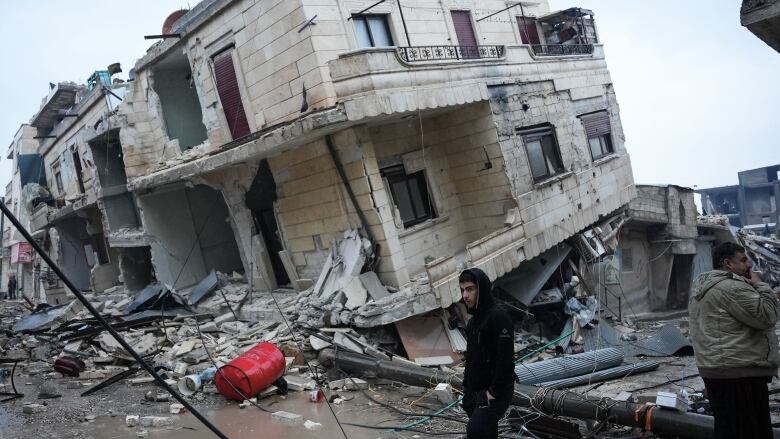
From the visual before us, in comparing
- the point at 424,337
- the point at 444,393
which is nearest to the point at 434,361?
the point at 424,337

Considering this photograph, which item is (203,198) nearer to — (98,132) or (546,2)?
(98,132)

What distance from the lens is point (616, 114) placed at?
54.4ft

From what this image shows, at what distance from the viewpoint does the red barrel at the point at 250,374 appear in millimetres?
7406

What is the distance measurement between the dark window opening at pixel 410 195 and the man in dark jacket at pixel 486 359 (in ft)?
23.4

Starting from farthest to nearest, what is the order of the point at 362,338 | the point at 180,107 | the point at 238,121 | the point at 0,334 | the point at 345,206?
the point at 180,107 → the point at 0,334 → the point at 238,121 → the point at 345,206 → the point at 362,338

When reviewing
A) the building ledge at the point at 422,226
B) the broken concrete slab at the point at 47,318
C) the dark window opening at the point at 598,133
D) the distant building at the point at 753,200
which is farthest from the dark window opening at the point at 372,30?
the distant building at the point at 753,200

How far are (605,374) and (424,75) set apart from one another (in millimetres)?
6206

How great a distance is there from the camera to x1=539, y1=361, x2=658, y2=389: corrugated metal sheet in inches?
294

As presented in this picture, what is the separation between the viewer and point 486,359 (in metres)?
4.34

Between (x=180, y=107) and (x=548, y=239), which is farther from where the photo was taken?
(x=180, y=107)

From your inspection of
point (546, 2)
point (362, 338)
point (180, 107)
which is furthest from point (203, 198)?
point (546, 2)

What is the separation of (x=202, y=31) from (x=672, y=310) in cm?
1538

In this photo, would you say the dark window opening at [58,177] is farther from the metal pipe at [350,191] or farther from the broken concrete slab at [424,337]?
the broken concrete slab at [424,337]

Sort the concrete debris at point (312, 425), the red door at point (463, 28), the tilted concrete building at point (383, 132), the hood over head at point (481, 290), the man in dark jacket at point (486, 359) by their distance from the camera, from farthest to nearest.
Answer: the red door at point (463, 28) → the tilted concrete building at point (383, 132) → the concrete debris at point (312, 425) → the hood over head at point (481, 290) → the man in dark jacket at point (486, 359)
